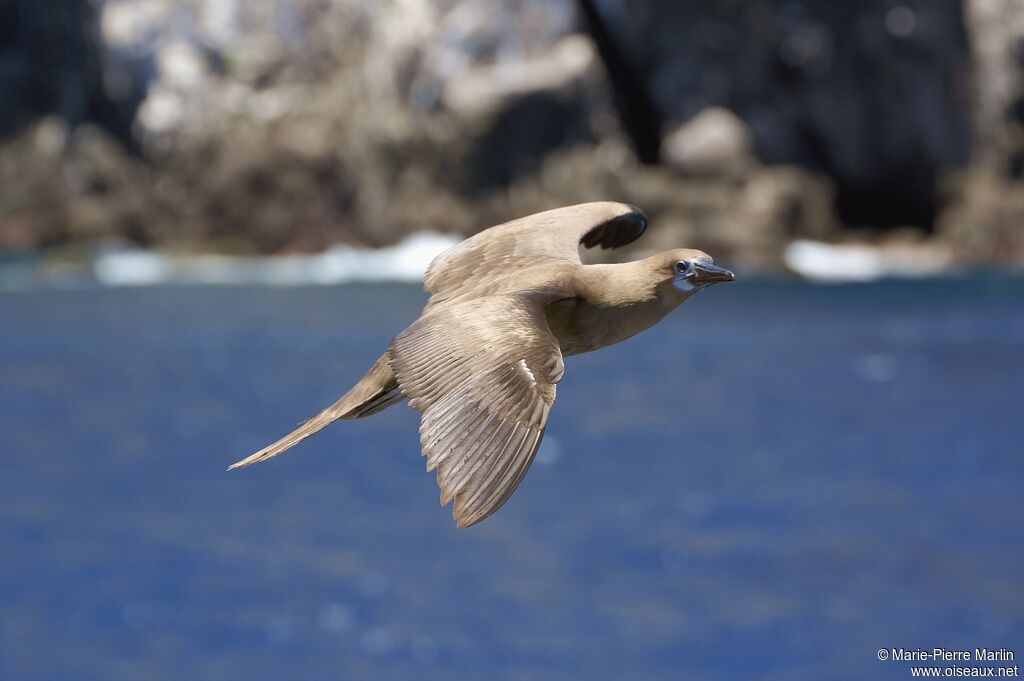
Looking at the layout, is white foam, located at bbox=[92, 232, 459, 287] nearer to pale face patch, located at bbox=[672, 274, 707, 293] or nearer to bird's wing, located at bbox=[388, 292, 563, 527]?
pale face patch, located at bbox=[672, 274, 707, 293]

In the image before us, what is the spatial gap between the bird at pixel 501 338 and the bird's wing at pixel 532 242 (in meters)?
0.01

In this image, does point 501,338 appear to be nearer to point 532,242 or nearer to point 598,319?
point 598,319

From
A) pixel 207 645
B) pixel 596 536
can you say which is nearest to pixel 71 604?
pixel 207 645

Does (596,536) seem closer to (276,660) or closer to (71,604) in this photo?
(276,660)

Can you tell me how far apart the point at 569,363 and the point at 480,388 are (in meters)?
26.5

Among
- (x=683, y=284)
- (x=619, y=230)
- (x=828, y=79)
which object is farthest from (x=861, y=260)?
(x=683, y=284)

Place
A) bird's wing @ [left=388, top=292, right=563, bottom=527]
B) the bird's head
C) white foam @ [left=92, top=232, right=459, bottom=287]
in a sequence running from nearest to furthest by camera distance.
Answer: bird's wing @ [left=388, top=292, right=563, bottom=527], the bird's head, white foam @ [left=92, top=232, right=459, bottom=287]

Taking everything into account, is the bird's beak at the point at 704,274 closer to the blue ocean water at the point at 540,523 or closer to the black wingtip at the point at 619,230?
the black wingtip at the point at 619,230

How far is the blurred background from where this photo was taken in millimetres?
16531

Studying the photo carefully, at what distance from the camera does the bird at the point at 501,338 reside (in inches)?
188

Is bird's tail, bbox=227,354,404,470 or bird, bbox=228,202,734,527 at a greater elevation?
bird, bbox=228,202,734,527

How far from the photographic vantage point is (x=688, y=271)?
6141mm

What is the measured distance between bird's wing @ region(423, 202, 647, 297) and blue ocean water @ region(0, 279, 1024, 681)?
312 inches

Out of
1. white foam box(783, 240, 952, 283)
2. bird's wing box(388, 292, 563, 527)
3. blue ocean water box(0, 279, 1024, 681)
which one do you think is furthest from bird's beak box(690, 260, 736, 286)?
white foam box(783, 240, 952, 283)
